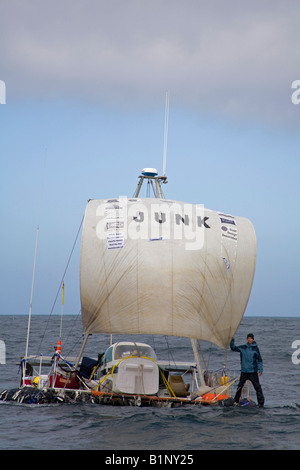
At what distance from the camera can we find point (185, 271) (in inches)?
735

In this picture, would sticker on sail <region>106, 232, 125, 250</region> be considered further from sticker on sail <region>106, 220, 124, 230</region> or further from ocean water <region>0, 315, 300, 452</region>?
ocean water <region>0, 315, 300, 452</region>

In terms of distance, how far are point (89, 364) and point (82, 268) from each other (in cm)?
356

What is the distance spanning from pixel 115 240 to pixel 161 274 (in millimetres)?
1788

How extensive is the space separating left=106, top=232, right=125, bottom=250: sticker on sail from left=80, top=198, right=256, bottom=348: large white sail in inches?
1.2

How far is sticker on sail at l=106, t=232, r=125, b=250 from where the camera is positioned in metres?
19.0

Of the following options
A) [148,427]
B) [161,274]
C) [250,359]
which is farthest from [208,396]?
[161,274]

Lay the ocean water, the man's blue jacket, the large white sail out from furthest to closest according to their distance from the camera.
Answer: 1. the large white sail
2. the man's blue jacket
3. the ocean water

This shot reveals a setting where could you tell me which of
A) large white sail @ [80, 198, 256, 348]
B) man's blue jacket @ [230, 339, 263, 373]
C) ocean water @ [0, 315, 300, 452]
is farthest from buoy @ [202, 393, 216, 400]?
large white sail @ [80, 198, 256, 348]

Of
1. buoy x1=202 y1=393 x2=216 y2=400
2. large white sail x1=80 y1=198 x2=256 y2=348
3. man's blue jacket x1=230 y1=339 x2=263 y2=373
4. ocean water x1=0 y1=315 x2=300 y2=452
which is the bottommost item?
ocean water x1=0 y1=315 x2=300 y2=452

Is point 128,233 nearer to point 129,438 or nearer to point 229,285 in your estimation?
point 229,285

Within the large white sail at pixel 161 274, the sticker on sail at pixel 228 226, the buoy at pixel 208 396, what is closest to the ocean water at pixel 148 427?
the buoy at pixel 208 396

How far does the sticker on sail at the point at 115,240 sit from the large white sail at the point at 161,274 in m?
0.03

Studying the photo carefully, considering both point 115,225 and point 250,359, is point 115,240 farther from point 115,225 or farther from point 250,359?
point 250,359
